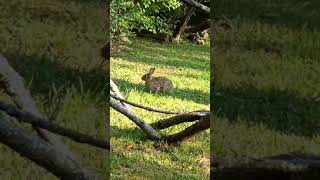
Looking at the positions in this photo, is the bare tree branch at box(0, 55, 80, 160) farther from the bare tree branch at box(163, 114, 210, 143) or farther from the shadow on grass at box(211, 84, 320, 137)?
the bare tree branch at box(163, 114, 210, 143)

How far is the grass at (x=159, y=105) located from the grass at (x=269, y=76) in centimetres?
222

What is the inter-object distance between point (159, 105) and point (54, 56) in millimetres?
5384

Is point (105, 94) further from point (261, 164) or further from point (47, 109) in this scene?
point (261, 164)

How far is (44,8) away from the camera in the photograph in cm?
299

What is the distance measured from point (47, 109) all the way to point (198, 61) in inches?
444

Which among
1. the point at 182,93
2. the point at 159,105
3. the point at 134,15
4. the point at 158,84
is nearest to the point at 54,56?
the point at 159,105

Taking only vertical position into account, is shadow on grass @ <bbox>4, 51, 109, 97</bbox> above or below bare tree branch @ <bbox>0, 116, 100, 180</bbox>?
above

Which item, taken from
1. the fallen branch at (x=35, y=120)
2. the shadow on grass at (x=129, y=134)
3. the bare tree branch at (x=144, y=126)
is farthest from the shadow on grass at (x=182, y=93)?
the fallen branch at (x=35, y=120)

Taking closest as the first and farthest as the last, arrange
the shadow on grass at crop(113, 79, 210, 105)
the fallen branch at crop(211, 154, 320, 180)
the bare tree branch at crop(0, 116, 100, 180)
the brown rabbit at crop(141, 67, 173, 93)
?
the bare tree branch at crop(0, 116, 100, 180)
the fallen branch at crop(211, 154, 320, 180)
the brown rabbit at crop(141, 67, 173, 93)
the shadow on grass at crop(113, 79, 210, 105)

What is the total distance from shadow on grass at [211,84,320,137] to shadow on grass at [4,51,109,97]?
64 centimetres

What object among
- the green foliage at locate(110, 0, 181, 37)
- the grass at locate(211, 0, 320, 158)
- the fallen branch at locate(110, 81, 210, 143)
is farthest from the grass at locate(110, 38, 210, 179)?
the grass at locate(211, 0, 320, 158)

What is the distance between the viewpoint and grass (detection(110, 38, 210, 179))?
5.65 m

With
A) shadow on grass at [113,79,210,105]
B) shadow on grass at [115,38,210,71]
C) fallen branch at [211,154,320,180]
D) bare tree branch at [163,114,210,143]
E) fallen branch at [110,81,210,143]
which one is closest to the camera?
fallen branch at [211,154,320,180]

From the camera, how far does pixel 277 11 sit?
3.13 m
